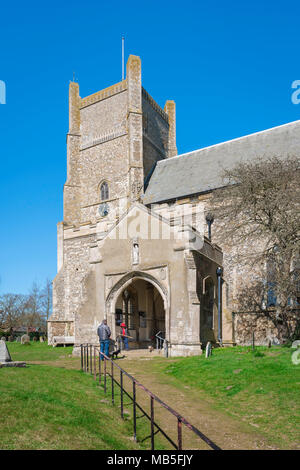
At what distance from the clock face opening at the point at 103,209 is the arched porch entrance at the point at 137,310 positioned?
13.4m

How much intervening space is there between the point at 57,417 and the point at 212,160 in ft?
85.3

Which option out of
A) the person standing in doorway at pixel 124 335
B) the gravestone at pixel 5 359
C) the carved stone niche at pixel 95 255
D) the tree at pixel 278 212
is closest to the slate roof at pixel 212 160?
the tree at pixel 278 212

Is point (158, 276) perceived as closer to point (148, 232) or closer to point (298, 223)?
point (148, 232)

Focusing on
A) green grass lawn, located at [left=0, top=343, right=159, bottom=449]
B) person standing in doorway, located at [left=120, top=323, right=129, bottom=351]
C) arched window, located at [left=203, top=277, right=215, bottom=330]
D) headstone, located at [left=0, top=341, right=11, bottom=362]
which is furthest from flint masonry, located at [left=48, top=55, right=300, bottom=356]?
green grass lawn, located at [left=0, top=343, right=159, bottom=449]

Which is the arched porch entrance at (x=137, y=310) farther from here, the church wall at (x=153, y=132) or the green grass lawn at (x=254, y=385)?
the church wall at (x=153, y=132)

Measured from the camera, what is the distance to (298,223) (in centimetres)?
1581

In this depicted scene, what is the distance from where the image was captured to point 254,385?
10266mm

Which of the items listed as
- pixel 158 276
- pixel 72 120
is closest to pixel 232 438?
pixel 158 276

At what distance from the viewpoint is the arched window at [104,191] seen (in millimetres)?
35844

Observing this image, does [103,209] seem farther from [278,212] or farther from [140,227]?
[278,212]

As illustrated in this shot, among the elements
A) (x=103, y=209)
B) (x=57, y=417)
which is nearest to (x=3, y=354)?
(x=57, y=417)

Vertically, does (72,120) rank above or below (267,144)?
above

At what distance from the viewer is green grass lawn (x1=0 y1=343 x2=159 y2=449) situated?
605 cm

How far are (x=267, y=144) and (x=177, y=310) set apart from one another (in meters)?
15.7
